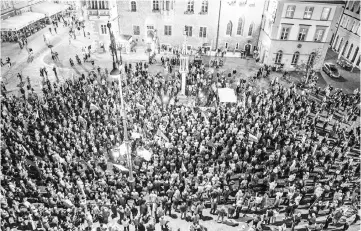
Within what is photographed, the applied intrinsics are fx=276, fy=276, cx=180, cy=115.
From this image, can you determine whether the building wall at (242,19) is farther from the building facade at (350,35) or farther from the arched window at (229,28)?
the building facade at (350,35)

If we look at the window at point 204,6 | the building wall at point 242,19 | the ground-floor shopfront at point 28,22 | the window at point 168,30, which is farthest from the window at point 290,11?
the ground-floor shopfront at point 28,22

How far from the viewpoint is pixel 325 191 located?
16797 millimetres

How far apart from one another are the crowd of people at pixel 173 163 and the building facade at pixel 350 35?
14.8 meters

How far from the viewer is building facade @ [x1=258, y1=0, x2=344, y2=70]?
31.6 meters

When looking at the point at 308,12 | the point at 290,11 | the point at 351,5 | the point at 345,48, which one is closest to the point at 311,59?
the point at 308,12

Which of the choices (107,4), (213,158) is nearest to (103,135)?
(213,158)

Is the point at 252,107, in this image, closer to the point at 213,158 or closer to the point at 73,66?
the point at 213,158

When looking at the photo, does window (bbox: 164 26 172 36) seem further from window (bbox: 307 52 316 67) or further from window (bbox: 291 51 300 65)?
window (bbox: 307 52 316 67)

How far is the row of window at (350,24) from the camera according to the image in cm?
3691

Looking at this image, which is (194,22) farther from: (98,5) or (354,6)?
(354,6)

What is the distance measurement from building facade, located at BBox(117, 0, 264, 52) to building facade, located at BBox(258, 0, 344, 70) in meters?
2.56

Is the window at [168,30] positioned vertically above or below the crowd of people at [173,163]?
above

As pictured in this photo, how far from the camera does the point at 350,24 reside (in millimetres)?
38375

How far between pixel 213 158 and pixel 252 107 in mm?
8739
